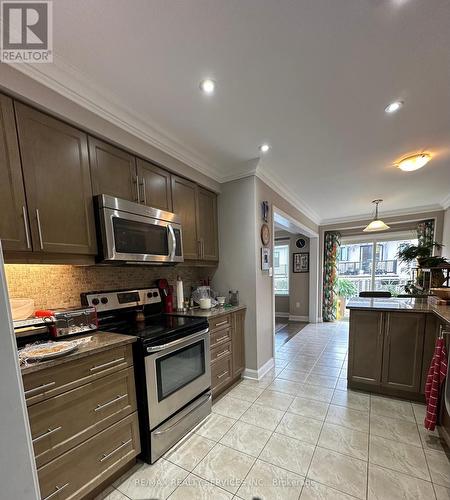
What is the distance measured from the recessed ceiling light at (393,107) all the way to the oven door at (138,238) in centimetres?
198

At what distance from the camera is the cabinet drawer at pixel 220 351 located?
222 cm

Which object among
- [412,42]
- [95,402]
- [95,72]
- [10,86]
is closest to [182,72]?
[95,72]

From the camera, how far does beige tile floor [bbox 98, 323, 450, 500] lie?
135cm

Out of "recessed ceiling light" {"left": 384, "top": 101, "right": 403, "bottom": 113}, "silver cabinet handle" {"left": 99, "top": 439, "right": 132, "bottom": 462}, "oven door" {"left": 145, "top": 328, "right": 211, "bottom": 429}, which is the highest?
"recessed ceiling light" {"left": 384, "top": 101, "right": 403, "bottom": 113}

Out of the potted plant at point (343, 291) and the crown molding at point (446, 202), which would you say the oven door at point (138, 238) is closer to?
the crown molding at point (446, 202)

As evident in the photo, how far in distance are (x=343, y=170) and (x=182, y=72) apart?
2307 mm

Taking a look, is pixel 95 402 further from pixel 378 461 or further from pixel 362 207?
pixel 362 207

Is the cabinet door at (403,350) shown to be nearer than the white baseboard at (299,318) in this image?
Yes

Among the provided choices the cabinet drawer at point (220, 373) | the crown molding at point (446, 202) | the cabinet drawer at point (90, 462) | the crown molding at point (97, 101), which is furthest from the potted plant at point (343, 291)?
the cabinet drawer at point (90, 462)

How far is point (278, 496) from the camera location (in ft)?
4.33

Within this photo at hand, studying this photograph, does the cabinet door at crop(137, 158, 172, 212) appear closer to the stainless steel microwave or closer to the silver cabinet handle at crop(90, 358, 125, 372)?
the stainless steel microwave

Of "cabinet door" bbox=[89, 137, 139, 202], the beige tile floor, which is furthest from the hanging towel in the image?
"cabinet door" bbox=[89, 137, 139, 202]

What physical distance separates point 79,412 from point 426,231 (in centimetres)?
610

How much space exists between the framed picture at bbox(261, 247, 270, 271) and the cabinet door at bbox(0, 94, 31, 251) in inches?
86.7
